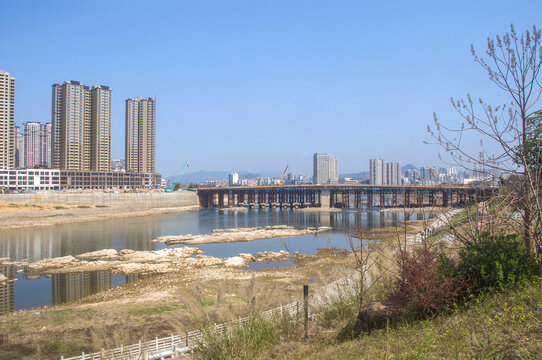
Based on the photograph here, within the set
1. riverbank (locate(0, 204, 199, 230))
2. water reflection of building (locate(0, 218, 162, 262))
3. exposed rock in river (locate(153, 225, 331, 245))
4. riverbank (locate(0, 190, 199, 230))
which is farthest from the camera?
riverbank (locate(0, 190, 199, 230))

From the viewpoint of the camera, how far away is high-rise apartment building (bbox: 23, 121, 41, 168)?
493 feet

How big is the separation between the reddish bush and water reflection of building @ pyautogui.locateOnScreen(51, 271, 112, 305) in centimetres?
1743

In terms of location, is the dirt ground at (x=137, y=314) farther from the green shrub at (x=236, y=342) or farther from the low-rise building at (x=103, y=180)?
the low-rise building at (x=103, y=180)

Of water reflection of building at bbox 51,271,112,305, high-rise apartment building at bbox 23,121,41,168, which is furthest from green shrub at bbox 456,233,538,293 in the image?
high-rise apartment building at bbox 23,121,41,168

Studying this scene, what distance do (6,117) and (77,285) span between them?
90.5m

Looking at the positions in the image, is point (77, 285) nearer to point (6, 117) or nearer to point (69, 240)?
point (69, 240)

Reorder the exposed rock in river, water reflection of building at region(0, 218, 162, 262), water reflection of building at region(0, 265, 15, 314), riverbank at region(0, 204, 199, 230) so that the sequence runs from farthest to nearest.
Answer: riverbank at region(0, 204, 199, 230) → the exposed rock in river → water reflection of building at region(0, 218, 162, 262) → water reflection of building at region(0, 265, 15, 314)

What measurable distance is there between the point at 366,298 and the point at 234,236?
34.0 meters

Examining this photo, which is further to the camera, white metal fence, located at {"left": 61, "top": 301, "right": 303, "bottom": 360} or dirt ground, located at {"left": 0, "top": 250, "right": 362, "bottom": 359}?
dirt ground, located at {"left": 0, "top": 250, "right": 362, "bottom": 359}

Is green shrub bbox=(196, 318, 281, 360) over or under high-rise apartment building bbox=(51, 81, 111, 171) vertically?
under

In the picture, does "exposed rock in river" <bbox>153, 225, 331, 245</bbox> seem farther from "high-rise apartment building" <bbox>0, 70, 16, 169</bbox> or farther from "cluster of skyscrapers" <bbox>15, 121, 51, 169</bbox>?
"cluster of skyscrapers" <bbox>15, 121, 51, 169</bbox>

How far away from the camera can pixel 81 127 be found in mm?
109250

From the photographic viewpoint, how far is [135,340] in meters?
11.1

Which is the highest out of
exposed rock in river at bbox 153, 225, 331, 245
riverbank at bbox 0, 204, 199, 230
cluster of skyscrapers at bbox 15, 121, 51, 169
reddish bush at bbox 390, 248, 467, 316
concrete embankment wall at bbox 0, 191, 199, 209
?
cluster of skyscrapers at bbox 15, 121, 51, 169
